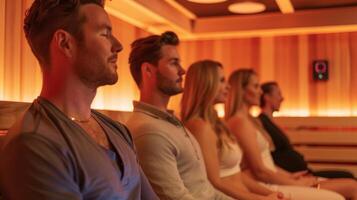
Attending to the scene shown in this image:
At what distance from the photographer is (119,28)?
3.32m

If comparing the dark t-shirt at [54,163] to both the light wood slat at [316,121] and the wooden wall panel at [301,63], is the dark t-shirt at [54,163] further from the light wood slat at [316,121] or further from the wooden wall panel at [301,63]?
the wooden wall panel at [301,63]

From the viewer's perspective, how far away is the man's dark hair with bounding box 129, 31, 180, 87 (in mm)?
2164

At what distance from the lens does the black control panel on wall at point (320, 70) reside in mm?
4195

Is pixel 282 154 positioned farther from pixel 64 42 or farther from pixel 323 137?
pixel 64 42

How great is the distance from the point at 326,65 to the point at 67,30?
3378mm

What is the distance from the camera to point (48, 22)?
124cm

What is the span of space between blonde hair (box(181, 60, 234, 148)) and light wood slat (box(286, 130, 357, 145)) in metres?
1.81

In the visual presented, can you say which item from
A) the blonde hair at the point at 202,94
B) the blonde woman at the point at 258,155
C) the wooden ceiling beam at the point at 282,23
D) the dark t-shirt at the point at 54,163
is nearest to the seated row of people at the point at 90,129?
the dark t-shirt at the point at 54,163

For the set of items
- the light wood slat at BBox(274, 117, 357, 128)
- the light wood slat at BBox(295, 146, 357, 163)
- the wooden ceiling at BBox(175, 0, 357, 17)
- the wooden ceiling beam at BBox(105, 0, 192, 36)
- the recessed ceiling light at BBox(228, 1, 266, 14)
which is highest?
the wooden ceiling at BBox(175, 0, 357, 17)

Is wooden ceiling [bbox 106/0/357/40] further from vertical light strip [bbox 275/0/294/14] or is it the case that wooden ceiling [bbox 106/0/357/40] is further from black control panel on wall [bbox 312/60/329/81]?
black control panel on wall [bbox 312/60/329/81]

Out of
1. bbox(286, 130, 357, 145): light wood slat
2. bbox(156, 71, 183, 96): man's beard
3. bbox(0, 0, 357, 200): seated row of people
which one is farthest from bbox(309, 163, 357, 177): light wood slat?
bbox(156, 71, 183, 96): man's beard

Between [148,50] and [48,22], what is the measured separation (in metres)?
0.96

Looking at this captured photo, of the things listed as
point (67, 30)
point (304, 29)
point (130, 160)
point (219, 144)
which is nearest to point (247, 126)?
point (219, 144)

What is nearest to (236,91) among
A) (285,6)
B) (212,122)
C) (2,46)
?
(212,122)
